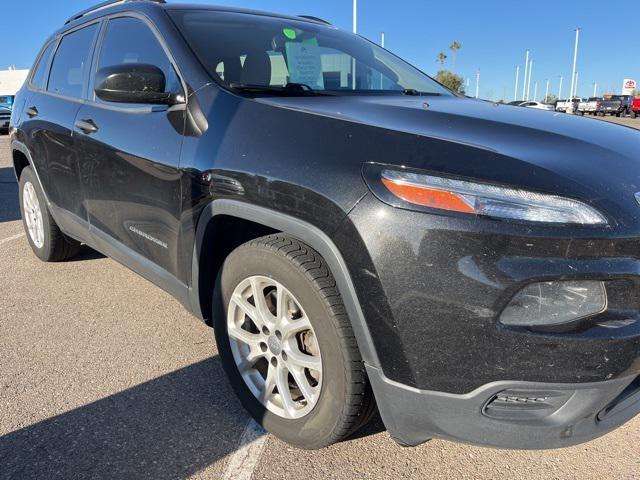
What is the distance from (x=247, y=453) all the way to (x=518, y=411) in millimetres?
1067

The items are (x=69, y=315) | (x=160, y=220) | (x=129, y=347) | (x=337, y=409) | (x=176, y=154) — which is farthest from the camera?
(x=69, y=315)

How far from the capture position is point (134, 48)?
9.72 feet

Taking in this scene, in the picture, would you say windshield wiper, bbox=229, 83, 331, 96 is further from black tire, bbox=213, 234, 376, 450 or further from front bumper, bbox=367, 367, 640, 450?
front bumper, bbox=367, 367, 640, 450

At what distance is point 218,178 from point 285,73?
3.01 ft

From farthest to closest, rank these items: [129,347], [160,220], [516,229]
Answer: [129,347] → [160,220] → [516,229]

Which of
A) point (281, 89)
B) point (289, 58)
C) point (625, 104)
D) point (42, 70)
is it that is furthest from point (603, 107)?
point (281, 89)

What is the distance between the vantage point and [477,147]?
1646 millimetres

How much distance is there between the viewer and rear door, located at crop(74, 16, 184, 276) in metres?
2.45

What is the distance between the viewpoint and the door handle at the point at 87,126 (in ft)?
10.0

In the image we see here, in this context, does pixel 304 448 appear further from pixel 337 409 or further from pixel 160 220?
pixel 160 220

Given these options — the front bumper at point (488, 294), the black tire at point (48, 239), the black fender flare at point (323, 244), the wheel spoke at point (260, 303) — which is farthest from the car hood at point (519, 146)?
the black tire at point (48, 239)

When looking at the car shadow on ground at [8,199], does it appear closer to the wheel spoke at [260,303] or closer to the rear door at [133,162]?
the rear door at [133,162]

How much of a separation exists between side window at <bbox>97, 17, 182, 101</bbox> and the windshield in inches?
6.5

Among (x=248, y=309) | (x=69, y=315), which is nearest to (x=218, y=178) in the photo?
(x=248, y=309)
